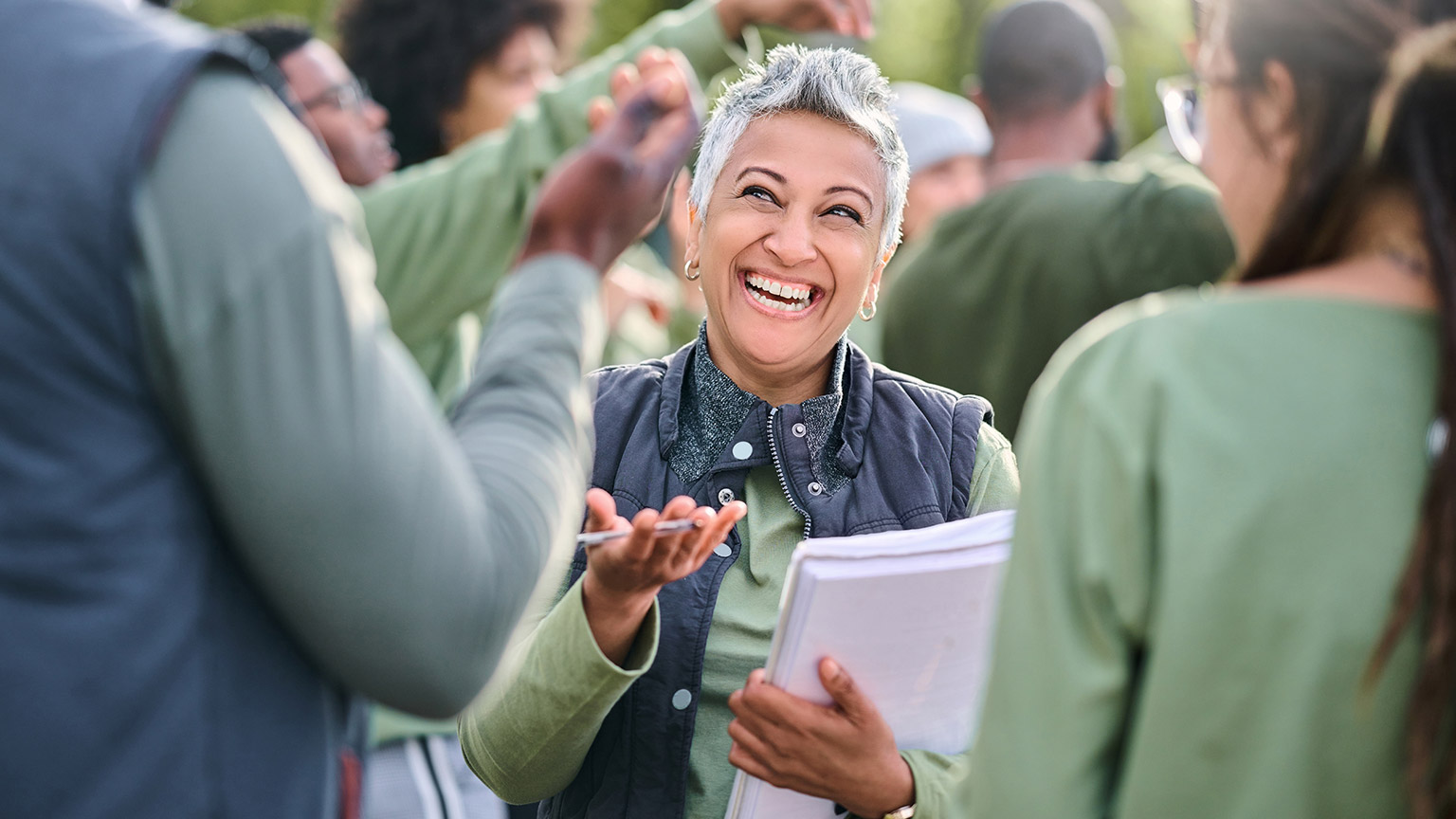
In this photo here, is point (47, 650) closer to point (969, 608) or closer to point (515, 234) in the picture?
point (969, 608)

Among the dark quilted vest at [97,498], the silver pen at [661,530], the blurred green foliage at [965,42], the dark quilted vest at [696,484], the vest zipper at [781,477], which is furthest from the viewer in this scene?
the blurred green foliage at [965,42]

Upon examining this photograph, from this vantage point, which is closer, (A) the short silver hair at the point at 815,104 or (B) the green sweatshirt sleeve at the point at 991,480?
(B) the green sweatshirt sleeve at the point at 991,480

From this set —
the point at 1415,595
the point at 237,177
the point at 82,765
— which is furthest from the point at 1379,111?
the point at 82,765

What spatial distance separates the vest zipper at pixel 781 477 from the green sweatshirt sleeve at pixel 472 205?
99 cm

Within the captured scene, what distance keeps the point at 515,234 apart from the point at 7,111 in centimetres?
200

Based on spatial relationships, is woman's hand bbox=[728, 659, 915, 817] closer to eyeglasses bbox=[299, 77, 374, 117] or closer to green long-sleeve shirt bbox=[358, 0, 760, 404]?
green long-sleeve shirt bbox=[358, 0, 760, 404]

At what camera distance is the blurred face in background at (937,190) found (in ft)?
20.0

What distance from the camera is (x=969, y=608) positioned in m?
1.90

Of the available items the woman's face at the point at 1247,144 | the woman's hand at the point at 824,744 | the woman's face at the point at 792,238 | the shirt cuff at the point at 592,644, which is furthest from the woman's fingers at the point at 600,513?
the woman's face at the point at 1247,144

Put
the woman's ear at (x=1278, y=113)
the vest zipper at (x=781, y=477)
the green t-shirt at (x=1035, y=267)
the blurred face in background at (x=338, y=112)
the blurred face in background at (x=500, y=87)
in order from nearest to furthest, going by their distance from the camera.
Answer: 1. the woman's ear at (x=1278, y=113)
2. the vest zipper at (x=781, y=477)
3. the green t-shirt at (x=1035, y=267)
4. the blurred face in background at (x=338, y=112)
5. the blurred face in background at (x=500, y=87)

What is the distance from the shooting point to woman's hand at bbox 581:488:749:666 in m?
1.73

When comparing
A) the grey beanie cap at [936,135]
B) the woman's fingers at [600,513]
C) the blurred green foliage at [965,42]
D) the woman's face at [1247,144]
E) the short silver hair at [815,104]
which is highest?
the woman's face at [1247,144]

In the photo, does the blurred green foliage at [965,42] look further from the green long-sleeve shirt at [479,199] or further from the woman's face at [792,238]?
the woman's face at [792,238]

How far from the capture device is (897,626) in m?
1.84
